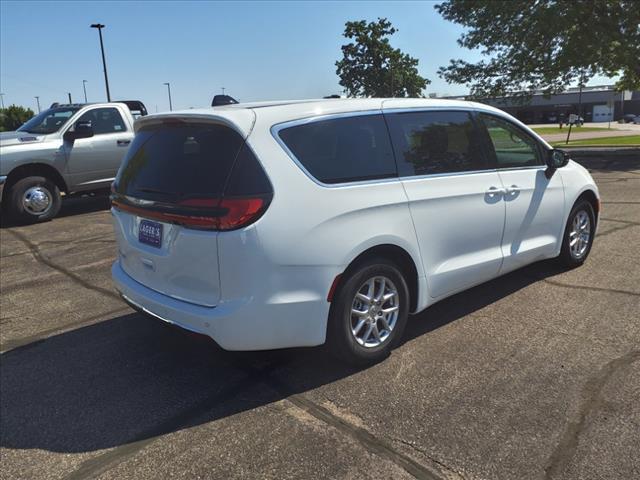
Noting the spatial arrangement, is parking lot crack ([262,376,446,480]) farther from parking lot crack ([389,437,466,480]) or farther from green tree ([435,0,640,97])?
green tree ([435,0,640,97])

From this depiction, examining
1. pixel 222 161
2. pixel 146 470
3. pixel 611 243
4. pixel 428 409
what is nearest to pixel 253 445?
pixel 146 470

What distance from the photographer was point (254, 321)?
3027 millimetres

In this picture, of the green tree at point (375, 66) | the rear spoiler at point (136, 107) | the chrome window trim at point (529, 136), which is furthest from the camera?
the green tree at point (375, 66)

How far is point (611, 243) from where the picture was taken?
21.4 ft

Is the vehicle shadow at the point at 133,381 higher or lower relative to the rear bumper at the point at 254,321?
lower

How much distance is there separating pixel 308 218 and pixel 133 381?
161cm

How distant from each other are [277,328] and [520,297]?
259 cm

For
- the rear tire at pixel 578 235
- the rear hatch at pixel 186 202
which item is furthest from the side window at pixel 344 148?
the rear tire at pixel 578 235

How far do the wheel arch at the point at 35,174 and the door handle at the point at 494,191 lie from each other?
808 centimetres

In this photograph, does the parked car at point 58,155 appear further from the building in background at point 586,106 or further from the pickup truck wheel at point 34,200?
the building in background at point 586,106

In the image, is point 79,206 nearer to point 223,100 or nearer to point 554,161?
point 223,100

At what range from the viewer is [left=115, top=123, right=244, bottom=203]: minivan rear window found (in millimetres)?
3090

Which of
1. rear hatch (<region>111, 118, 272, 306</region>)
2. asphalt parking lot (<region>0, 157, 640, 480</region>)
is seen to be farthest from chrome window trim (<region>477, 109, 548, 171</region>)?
rear hatch (<region>111, 118, 272, 306</region>)

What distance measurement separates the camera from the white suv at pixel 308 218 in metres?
3.01
